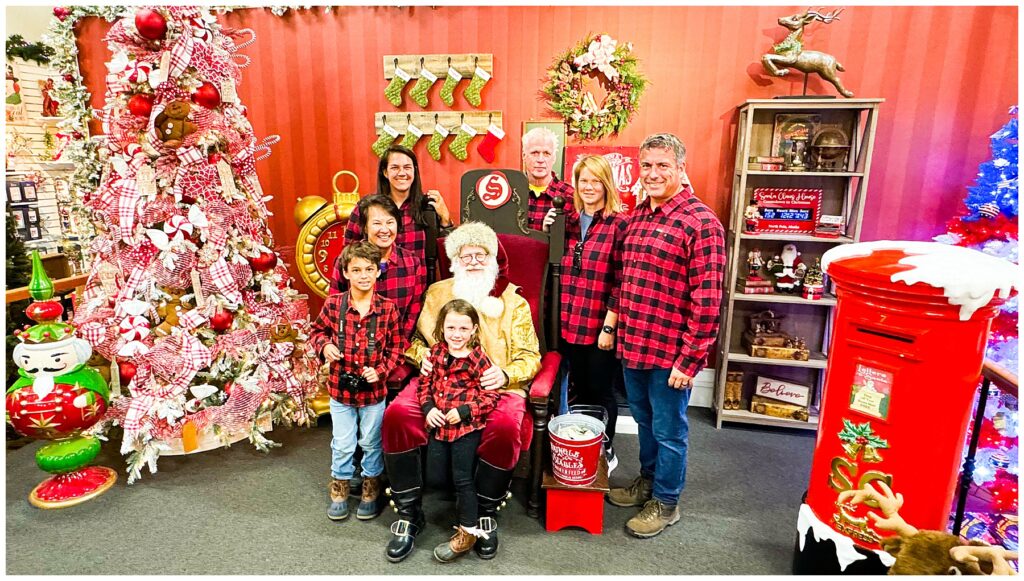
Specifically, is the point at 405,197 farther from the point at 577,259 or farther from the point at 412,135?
the point at 412,135

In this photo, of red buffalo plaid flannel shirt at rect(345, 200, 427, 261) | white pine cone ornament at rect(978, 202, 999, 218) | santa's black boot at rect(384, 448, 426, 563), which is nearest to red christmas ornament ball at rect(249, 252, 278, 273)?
red buffalo plaid flannel shirt at rect(345, 200, 427, 261)

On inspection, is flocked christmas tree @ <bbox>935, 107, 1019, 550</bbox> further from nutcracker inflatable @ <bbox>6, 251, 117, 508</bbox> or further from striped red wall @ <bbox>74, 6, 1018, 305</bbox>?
nutcracker inflatable @ <bbox>6, 251, 117, 508</bbox>

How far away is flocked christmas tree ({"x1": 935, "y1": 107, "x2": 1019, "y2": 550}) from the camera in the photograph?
274cm

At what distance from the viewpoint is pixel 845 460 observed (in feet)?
6.07

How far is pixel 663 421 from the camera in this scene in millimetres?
2455

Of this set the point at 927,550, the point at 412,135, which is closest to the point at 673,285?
the point at 927,550

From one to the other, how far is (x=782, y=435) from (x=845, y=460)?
5.95ft

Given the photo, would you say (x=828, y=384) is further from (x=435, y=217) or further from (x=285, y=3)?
(x=285, y=3)

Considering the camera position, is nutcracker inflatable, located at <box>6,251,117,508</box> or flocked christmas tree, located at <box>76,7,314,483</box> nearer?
nutcracker inflatable, located at <box>6,251,117,508</box>

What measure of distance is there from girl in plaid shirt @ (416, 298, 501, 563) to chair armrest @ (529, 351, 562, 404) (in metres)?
0.17

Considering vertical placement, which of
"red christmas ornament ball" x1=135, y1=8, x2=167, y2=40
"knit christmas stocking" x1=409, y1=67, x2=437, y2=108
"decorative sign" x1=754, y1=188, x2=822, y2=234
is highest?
"red christmas ornament ball" x1=135, y1=8, x2=167, y2=40

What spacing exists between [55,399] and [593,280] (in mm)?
2659

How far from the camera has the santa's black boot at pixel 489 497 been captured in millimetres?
2326

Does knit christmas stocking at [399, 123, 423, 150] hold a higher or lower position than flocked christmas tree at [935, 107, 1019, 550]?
higher
